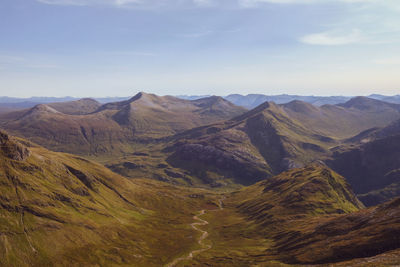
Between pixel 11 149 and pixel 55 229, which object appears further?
pixel 11 149

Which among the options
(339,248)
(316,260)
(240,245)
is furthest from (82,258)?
(339,248)

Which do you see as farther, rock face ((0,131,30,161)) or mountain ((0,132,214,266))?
rock face ((0,131,30,161))

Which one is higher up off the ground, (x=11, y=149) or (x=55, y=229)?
(x=11, y=149)

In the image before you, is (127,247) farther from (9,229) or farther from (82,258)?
(9,229)

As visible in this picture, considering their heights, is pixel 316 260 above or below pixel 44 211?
below

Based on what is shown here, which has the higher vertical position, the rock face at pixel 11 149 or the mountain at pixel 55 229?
the rock face at pixel 11 149

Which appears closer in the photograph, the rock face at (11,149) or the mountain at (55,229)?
the mountain at (55,229)

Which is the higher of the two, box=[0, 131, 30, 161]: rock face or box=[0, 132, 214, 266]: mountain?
box=[0, 131, 30, 161]: rock face

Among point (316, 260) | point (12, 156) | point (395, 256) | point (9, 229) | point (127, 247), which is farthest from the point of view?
point (12, 156)
